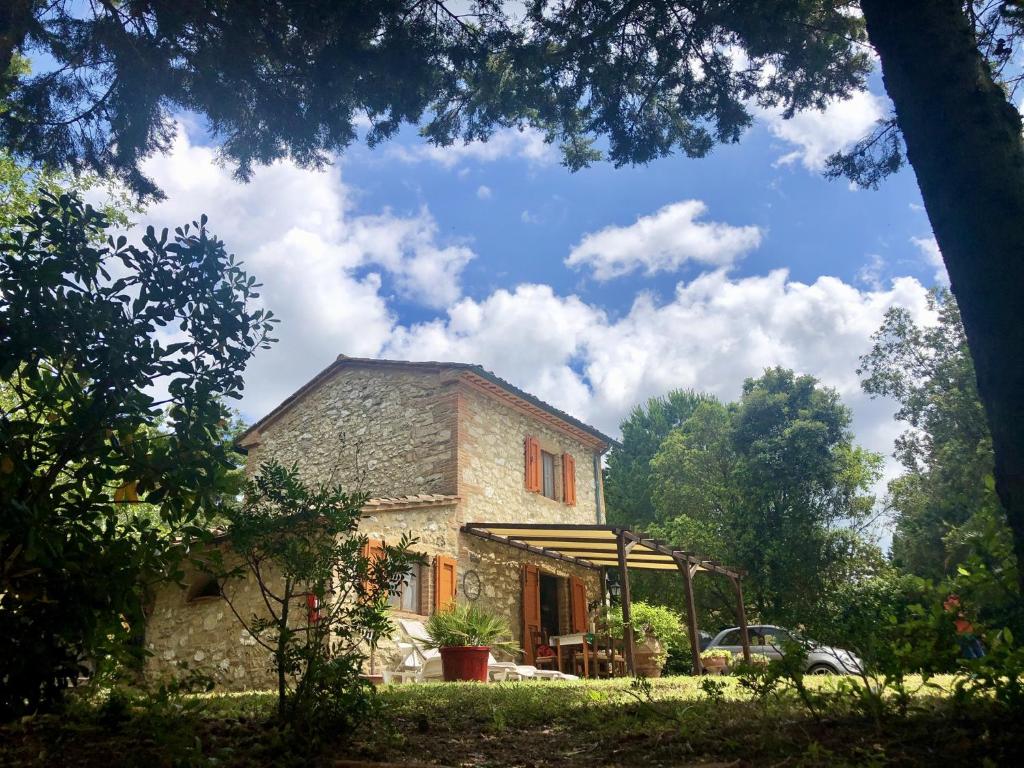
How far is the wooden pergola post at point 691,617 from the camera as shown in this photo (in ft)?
37.7

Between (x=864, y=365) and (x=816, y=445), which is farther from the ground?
(x=864, y=365)

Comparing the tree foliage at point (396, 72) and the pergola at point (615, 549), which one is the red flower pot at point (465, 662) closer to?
the pergola at point (615, 549)

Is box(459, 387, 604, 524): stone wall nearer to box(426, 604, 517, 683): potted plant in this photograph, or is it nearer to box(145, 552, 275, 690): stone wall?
box(426, 604, 517, 683): potted plant

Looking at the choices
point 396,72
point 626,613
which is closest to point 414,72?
point 396,72

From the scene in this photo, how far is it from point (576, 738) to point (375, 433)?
458 inches

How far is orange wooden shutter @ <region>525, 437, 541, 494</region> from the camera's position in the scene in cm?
1577

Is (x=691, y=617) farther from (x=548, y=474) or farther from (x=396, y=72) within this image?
(x=396, y=72)

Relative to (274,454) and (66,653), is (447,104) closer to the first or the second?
(66,653)

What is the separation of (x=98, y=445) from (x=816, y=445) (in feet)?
68.9

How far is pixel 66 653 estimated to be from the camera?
3.40 meters

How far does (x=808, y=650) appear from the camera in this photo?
3484 mm

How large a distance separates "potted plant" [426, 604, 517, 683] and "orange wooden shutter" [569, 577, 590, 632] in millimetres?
6247

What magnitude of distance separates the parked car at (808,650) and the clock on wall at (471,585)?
4.91 metres

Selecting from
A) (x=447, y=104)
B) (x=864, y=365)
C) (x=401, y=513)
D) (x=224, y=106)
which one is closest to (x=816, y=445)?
(x=864, y=365)
